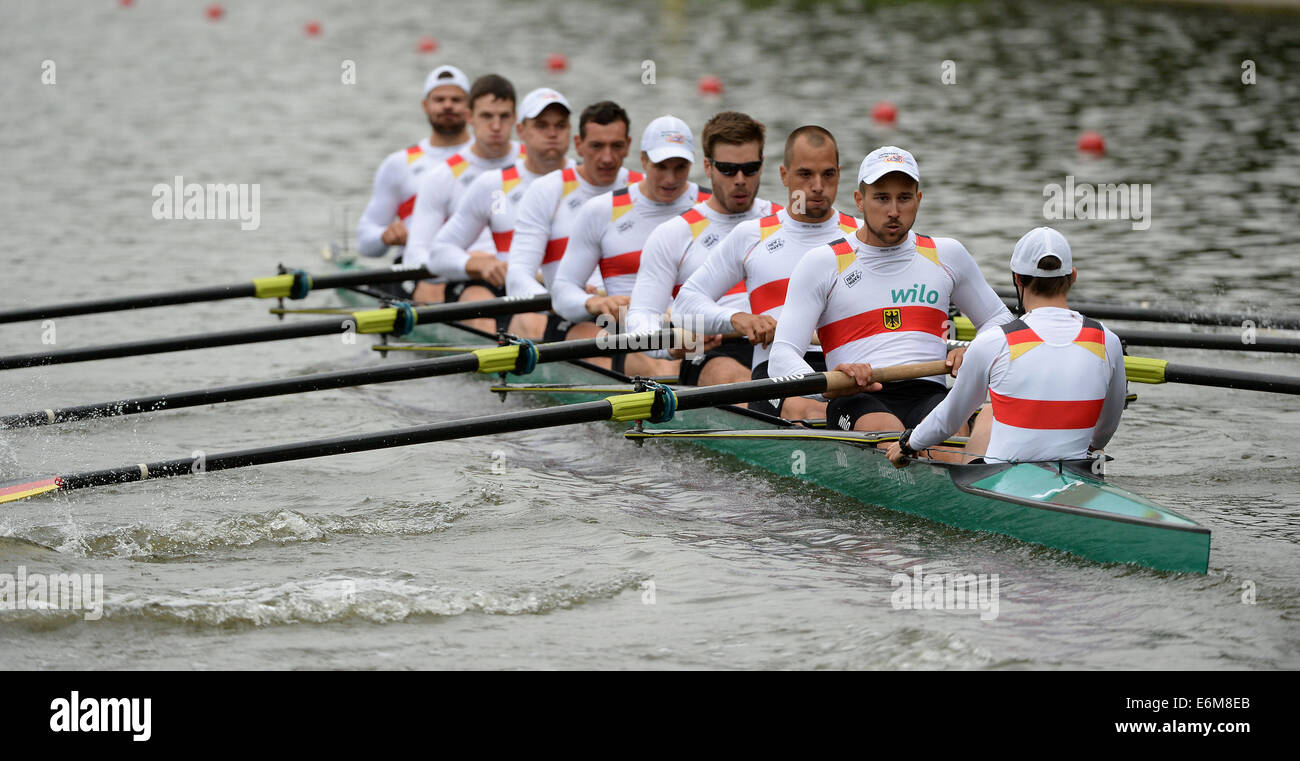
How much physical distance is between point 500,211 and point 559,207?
3.33 ft

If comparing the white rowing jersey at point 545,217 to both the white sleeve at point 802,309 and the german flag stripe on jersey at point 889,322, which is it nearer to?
the white sleeve at point 802,309

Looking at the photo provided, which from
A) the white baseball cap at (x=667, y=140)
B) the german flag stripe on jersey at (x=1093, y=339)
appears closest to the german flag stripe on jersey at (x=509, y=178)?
the white baseball cap at (x=667, y=140)

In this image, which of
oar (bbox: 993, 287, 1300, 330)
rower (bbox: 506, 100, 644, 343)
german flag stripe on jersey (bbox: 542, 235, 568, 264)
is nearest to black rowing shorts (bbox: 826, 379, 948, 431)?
oar (bbox: 993, 287, 1300, 330)

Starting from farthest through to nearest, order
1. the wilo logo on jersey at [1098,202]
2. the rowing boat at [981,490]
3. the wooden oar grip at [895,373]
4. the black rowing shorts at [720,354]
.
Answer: the wilo logo on jersey at [1098,202], the black rowing shorts at [720,354], the wooden oar grip at [895,373], the rowing boat at [981,490]

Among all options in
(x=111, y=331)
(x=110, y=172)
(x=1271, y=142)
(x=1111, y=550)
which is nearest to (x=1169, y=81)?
(x=1271, y=142)

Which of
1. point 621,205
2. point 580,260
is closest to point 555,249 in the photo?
point 580,260

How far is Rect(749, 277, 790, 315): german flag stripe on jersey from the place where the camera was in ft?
25.5

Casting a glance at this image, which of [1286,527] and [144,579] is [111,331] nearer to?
[144,579]

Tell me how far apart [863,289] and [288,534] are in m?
2.85

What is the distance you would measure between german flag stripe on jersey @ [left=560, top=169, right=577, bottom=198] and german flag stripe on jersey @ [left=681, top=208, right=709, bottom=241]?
1.45 meters

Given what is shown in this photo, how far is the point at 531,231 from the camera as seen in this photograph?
977cm

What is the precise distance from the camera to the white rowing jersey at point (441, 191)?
442 inches

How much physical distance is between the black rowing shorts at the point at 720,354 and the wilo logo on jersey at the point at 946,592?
219 centimetres

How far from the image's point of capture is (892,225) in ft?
22.5
